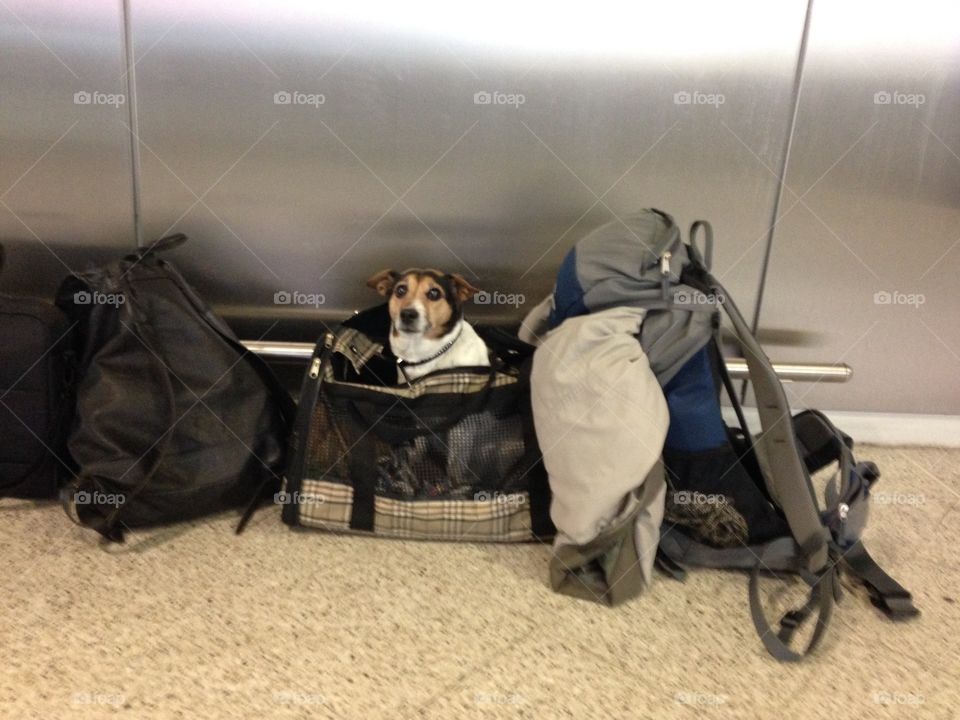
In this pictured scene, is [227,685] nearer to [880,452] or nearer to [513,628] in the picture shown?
[513,628]

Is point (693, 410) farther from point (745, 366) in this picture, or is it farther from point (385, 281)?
point (385, 281)

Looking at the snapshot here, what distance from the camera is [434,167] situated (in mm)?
1690

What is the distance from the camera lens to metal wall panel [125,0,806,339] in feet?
5.24

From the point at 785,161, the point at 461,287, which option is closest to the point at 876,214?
the point at 785,161

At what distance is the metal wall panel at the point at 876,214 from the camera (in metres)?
1.61

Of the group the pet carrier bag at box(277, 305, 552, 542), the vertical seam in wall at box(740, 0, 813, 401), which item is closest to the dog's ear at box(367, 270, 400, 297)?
the pet carrier bag at box(277, 305, 552, 542)

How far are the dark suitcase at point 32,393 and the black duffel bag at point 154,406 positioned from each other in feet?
0.15

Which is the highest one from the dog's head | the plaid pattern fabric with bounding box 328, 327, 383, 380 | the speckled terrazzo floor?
the dog's head

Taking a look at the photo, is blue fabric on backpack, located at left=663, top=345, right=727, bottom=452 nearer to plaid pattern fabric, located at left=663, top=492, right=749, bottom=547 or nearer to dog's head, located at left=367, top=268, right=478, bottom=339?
plaid pattern fabric, located at left=663, top=492, right=749, bottom=547

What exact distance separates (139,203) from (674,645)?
4.63 feet

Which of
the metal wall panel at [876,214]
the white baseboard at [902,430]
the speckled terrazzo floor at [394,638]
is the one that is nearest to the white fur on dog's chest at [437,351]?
the speckled terrazzo floor at [394,638]

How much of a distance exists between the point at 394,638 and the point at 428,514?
26cm

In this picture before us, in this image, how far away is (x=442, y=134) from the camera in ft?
5.47

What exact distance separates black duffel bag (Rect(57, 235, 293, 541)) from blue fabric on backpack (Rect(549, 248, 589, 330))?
1.97 ft
